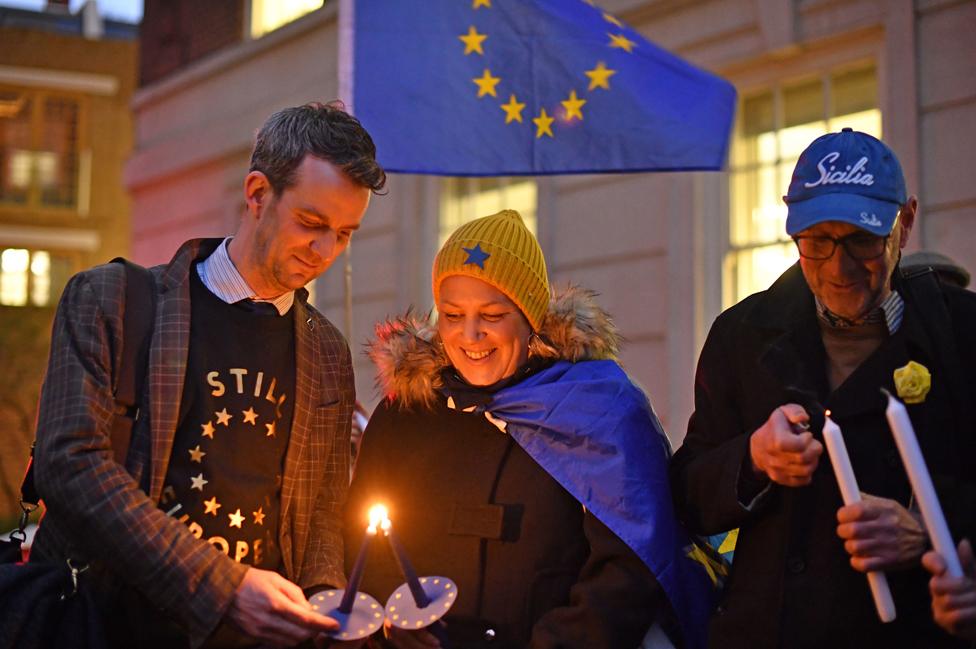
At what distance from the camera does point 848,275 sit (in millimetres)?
2775

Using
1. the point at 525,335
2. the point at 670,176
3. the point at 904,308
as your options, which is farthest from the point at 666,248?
the point at 904,308

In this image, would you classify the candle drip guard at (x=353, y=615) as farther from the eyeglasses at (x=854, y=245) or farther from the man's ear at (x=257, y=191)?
the eyeglasses at (x=854, y=245)

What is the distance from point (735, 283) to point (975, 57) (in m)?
1.92

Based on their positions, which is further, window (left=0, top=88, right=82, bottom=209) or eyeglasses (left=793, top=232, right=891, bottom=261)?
window (left=0, top=88, right=82, bottom=209)

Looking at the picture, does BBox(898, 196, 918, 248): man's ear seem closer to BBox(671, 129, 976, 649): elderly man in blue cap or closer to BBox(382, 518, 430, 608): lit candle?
BBox(671, 129, 976, 649): elderly man in blue cap

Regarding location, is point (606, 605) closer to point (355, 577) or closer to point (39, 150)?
point (355, 577)

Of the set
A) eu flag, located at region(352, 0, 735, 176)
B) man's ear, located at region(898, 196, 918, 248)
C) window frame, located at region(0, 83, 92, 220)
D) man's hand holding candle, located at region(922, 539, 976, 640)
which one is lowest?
man's hand holding candle, located at region(922, 539, 976, 640)

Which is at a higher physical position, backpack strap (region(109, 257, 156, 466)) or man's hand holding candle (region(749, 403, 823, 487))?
backpack strap (region(109, 257, 156, 466))

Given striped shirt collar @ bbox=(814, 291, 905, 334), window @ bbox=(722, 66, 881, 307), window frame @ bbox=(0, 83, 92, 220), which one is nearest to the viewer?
striped shirt collar @ bbox=(814, 291, 905, 334)

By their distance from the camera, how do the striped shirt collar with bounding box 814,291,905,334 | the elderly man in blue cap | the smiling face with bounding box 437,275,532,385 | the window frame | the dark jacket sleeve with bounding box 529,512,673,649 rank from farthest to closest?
the window frame
the smiling face with bounding box 437,275,532,385
the dark jacket sleeve with bounding box 529,512,673,649
the striped shirt collar with bounding box 814,291,905,334
the elderly man in blue cap

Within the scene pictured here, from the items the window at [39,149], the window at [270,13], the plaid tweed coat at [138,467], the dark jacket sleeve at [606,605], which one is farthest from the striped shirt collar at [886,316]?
the window at [39,149]

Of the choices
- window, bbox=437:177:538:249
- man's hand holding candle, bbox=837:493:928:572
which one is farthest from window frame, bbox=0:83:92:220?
man's hand holding candle, bbox=837:493:928:572

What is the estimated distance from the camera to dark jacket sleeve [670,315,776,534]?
2.86m

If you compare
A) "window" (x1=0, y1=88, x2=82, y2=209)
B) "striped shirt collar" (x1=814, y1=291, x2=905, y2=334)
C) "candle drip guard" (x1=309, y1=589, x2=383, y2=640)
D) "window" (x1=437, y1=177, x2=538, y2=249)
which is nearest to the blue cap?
"striped shirt collar" (x1=814, y1=291, x2=905, y2=334)
